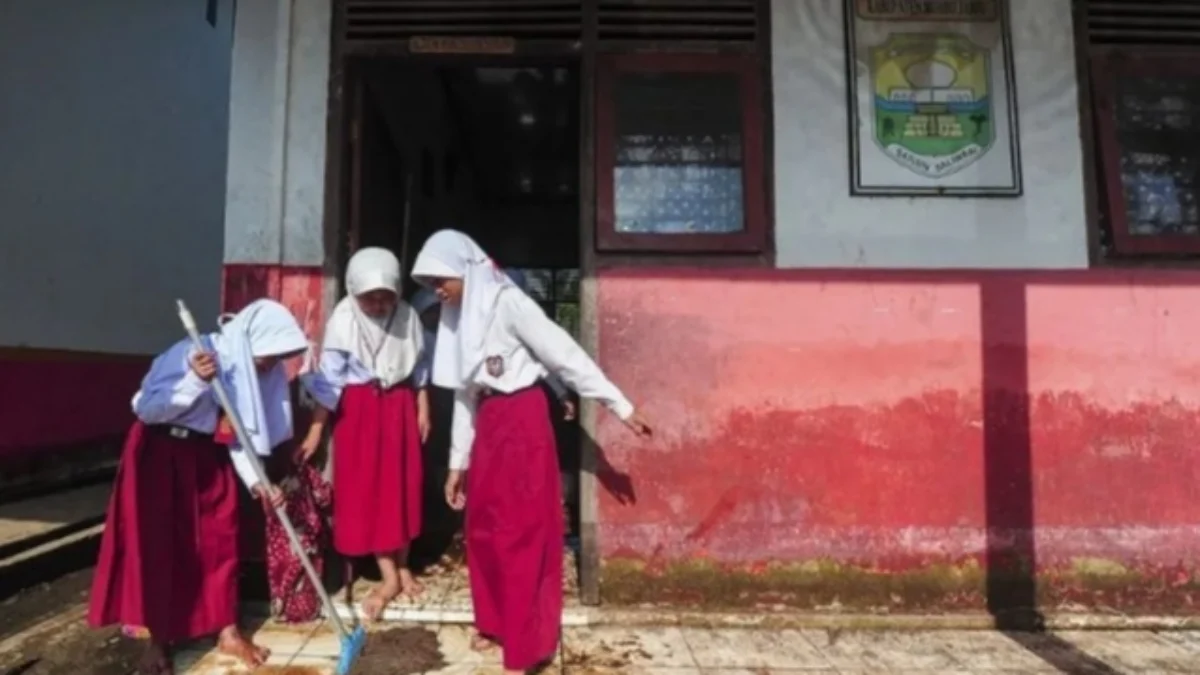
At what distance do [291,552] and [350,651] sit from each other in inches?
28.3

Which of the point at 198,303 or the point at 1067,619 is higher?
the point at 198,303

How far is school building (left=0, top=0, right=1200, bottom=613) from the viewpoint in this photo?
408 centimetres

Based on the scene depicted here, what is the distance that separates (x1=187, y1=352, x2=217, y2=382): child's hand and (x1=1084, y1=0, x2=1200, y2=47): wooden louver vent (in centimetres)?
440

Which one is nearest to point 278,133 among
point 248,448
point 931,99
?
point 248,448

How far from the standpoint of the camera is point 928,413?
13.5 ft

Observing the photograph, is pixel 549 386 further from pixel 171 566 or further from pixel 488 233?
pixel 488 233

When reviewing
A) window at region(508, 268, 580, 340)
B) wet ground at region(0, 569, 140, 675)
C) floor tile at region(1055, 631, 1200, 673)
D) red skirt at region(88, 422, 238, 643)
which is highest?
window at region(508, 268, 580, 340)

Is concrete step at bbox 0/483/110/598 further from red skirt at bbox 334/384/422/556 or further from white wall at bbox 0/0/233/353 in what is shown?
red skirt at bbox 334/384/422/556

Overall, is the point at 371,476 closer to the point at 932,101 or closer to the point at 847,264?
the point at 847,264

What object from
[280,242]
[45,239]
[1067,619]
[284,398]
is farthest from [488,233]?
[1067,619]

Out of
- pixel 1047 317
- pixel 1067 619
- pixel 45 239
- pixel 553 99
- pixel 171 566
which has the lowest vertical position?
pixel 1067 619

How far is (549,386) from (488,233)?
18.9ft

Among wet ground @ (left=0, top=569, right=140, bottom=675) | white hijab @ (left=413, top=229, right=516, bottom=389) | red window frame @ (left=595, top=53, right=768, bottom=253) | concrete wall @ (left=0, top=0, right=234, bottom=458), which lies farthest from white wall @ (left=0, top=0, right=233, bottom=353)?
red window frame @ (left=595, top=53, right=768, bottom=253)

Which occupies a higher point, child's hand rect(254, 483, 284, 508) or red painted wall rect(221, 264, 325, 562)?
red painted wall rect(221, 264, 325, 562)
